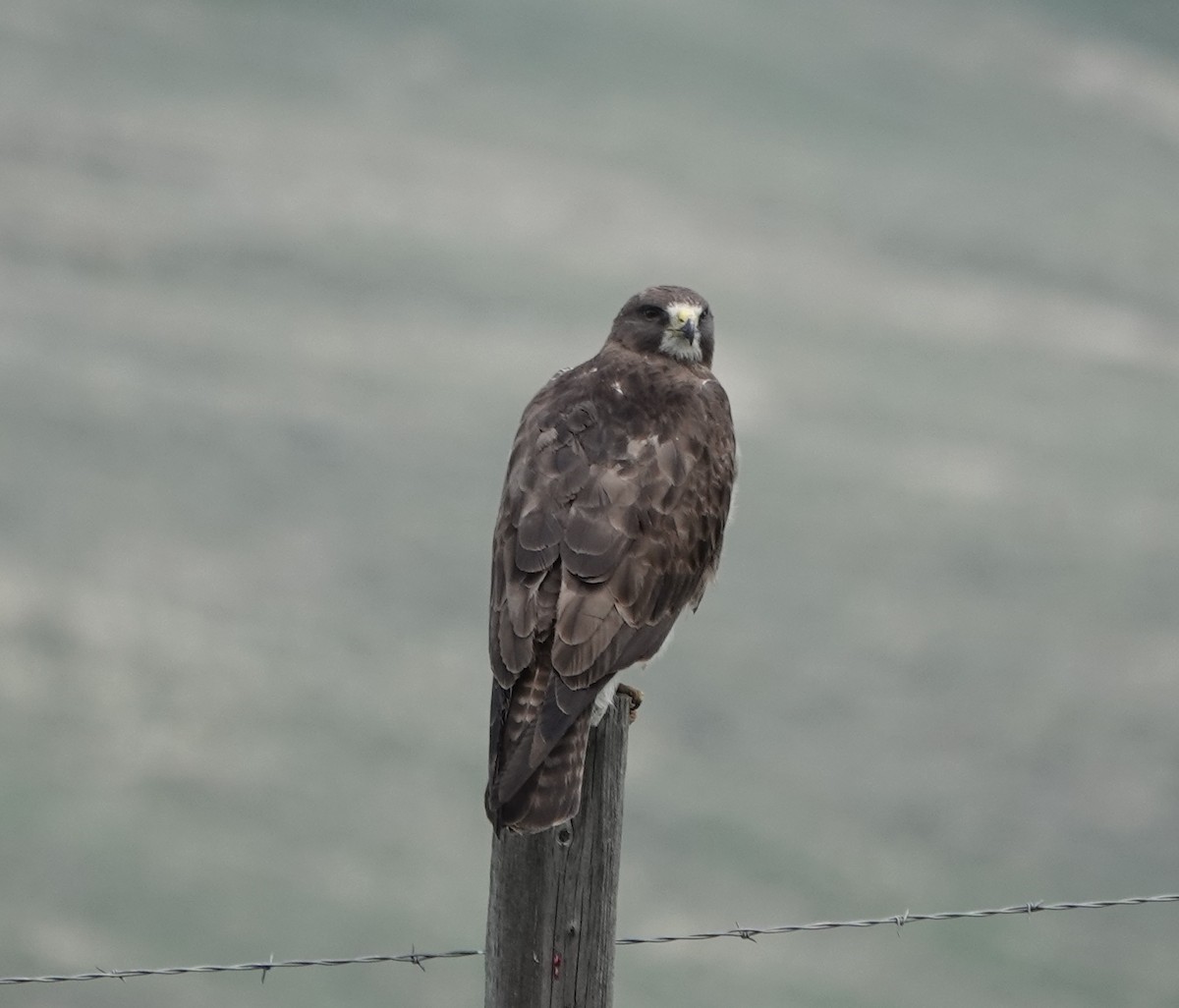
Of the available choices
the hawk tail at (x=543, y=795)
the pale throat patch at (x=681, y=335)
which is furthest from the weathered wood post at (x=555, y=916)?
the pale throat patch at (x=681, y=335)

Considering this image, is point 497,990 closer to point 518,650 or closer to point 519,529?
point 518,650

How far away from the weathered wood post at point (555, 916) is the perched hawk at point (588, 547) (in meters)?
0.09

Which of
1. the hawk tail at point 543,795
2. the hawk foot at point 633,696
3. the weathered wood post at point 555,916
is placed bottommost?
the weathered wood post at point 555,916

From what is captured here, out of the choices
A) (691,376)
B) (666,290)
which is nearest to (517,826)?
(691,376)

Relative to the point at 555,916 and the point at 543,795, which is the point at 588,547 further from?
the point at 555,916

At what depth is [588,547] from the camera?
4.88m

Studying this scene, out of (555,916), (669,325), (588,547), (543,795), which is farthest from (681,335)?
(555,916)

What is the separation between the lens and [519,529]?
194 inches

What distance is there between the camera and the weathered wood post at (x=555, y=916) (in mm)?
3834

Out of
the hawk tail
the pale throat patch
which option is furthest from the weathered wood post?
the pale throat patch

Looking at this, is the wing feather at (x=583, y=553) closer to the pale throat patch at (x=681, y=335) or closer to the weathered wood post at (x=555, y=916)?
the weathered wood post at (x=555, y=916)

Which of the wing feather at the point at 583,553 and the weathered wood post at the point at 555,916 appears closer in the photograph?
the weathered wood post at the point at 555,916

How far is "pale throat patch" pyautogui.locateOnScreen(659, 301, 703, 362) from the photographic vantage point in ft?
21.3

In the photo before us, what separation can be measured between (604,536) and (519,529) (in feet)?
0.89
